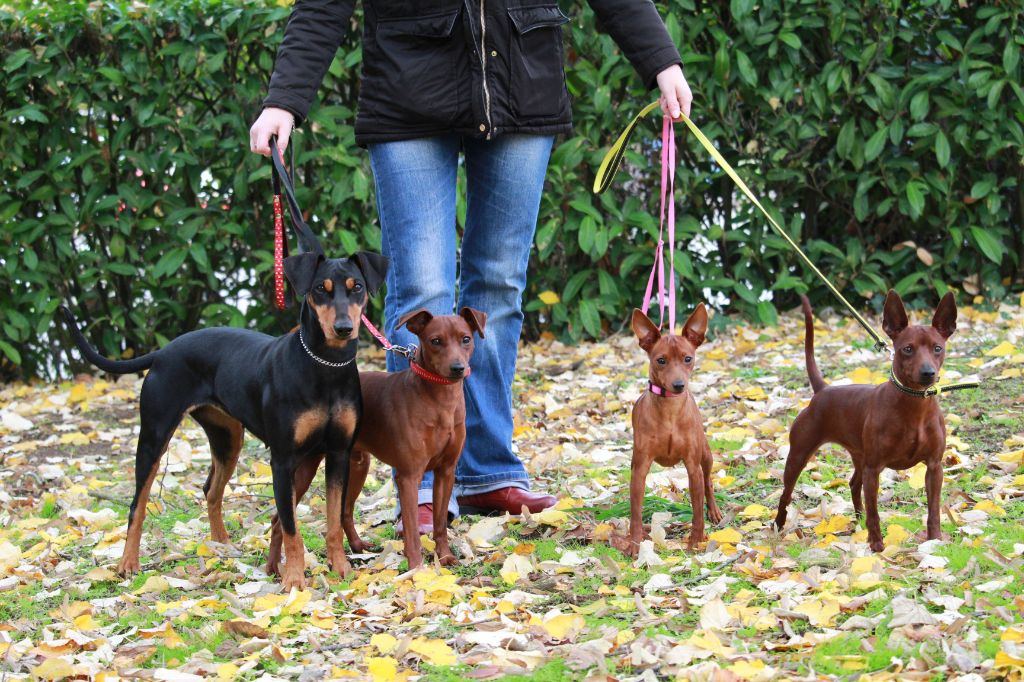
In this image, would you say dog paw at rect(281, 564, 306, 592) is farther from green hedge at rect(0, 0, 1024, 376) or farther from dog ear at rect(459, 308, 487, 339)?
green hedge at rect(0, 0, 1024, 376)

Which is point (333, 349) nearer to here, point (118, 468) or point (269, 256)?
point (118, 468)

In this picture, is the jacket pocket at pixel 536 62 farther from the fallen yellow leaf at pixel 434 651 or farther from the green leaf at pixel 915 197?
the green leaf at pixel 915 197

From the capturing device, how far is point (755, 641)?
10.9 feet

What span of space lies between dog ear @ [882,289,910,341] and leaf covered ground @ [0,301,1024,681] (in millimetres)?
705

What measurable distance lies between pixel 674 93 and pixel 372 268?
1346mm

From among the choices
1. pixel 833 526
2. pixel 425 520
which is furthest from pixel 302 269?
pixel 833 526

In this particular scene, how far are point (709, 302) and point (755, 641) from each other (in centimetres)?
515

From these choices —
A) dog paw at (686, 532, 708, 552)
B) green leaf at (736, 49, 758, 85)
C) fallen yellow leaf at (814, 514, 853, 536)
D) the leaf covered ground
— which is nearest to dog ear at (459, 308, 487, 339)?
the leaf covered ground

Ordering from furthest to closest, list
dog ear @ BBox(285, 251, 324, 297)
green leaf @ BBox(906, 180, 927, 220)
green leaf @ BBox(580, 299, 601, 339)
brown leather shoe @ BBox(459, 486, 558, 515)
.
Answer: green leaf @ BBox(580, 299, 601, 339), green leaf @ BBox(906, 180, 927, 220), brown leather shoe @ BBox(459, 486, 558, 515), dog ear @ BBox(285, 251, 324, 297)

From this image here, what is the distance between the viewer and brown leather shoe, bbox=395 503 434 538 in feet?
15.2

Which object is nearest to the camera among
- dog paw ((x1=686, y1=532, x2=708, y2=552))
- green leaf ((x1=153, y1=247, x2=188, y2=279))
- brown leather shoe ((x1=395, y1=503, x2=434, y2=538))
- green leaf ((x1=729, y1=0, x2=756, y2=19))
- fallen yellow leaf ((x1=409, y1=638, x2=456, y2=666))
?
fallen yellow leaf ((x1=409, y1=638, x2=456, y2=666))

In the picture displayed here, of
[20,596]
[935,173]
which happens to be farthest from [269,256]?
[935,173]

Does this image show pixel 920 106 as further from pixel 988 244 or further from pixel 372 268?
pixel 372 268

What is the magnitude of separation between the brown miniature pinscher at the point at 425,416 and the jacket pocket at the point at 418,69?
817 millimetres
